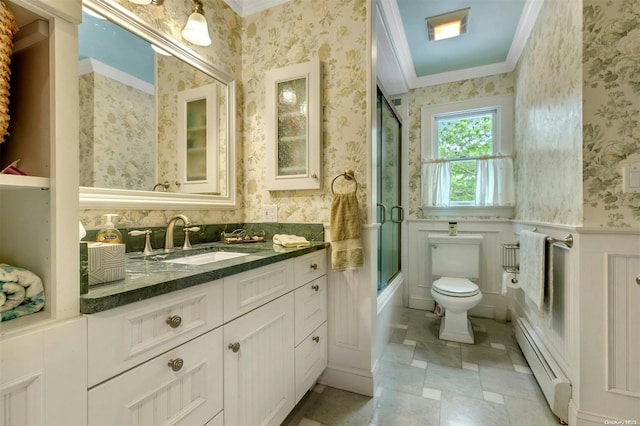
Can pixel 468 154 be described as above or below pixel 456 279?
above

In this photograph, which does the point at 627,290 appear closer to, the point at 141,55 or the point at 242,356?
the point at 242,356

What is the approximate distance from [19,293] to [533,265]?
7.67 feet

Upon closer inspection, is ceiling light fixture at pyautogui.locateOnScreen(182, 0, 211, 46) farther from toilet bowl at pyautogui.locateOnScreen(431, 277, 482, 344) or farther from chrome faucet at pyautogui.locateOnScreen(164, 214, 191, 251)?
toilet bowl at pyautogui.locateOnScreen(431, 277, 482, 344)

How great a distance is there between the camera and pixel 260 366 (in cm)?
117

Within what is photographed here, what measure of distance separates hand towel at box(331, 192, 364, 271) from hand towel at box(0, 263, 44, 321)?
1221 mm

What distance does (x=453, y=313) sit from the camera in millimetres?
2371

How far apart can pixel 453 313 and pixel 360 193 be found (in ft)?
4.81

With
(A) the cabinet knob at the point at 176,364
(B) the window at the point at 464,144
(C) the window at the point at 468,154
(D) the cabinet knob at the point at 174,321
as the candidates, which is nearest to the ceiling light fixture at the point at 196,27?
(D) the cabinet knob at the point at 174,321

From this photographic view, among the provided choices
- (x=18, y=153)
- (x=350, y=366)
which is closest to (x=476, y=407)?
(x=350, y=366)

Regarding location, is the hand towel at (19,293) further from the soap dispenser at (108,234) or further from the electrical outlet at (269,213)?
the electrical outlet at (269,213)

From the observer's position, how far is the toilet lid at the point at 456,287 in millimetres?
2271

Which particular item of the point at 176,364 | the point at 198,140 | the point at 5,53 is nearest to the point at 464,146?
the point at 198,140

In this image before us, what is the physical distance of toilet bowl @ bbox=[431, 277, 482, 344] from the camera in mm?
2264

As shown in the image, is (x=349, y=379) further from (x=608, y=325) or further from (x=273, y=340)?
(x=608, y=325)
